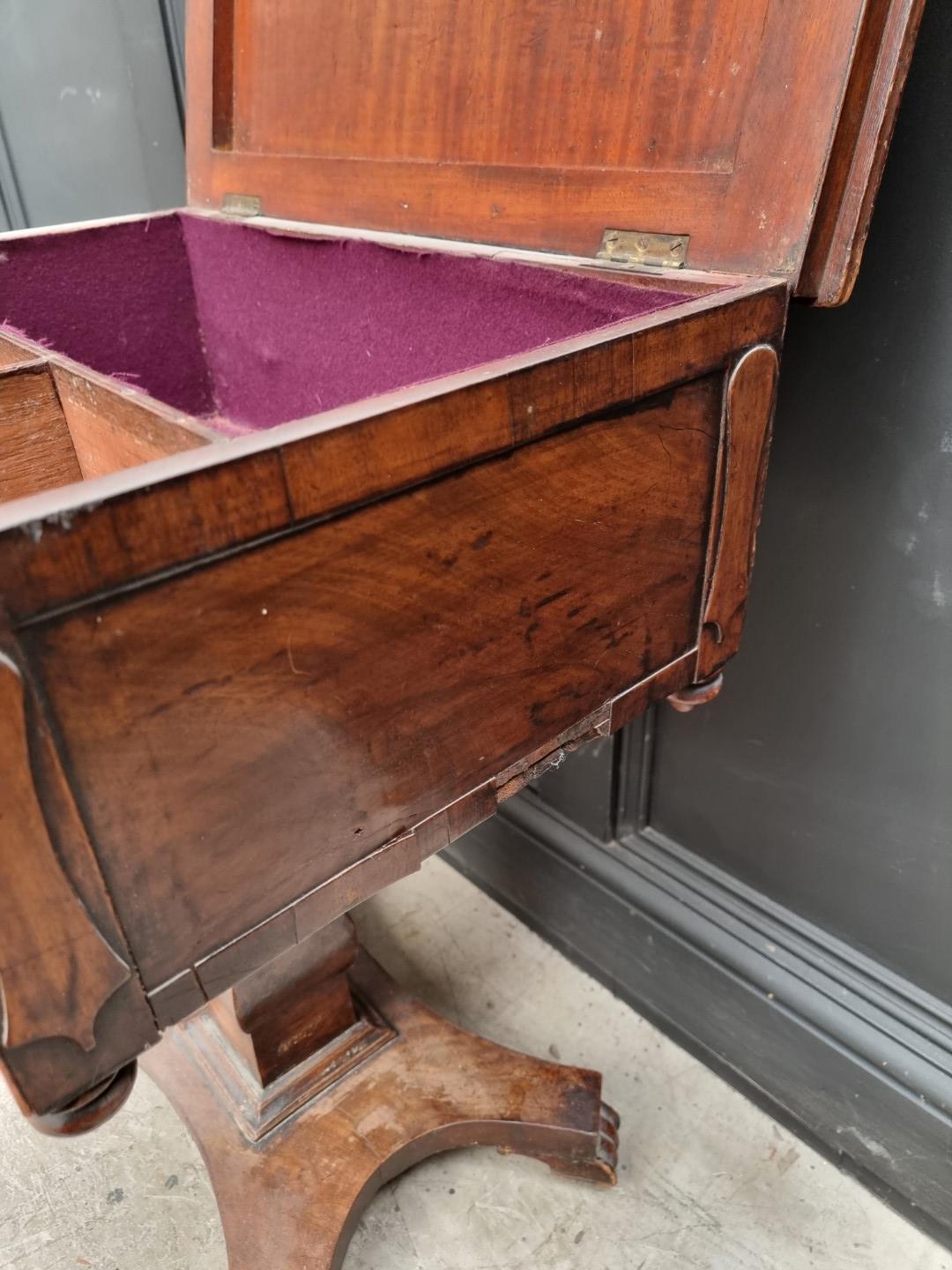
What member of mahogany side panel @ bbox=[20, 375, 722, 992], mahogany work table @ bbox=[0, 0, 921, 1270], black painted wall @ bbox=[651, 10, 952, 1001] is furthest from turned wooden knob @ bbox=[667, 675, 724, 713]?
black painted wall @ bbox=[651, 10, 952, 1001]

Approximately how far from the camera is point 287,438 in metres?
0.42

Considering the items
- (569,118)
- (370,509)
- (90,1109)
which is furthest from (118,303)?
(90,1109)

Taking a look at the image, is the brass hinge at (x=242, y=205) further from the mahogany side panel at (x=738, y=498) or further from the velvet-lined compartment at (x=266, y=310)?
the mahogany side panel at (x=738, y=498)

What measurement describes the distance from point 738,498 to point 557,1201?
35.6 inches

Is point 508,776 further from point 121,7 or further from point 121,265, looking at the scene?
point 121,7

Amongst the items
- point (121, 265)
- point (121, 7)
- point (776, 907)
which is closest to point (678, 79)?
point (121, 265)

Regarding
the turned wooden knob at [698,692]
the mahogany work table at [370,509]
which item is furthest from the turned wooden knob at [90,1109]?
the turned wooden knob at [698,692]

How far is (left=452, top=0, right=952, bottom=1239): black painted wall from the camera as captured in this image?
31.9 inches

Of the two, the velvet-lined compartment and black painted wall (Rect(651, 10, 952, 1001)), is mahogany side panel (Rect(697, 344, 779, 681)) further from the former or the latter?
black painted wall (Rect(651, 10, 952, 1001))

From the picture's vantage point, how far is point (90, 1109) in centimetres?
51

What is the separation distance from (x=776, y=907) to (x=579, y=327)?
2.56 feet

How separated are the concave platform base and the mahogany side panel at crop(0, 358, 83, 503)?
642mm

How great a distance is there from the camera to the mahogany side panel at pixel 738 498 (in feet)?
2.01

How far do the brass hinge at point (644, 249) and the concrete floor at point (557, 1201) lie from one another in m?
1.04
